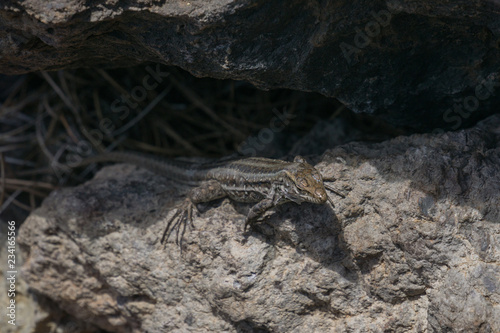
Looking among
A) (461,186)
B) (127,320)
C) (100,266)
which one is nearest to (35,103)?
(100,266)

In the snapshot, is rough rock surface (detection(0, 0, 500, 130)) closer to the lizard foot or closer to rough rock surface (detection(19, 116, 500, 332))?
rough rock surface (detection(19, 116, 500, 332))

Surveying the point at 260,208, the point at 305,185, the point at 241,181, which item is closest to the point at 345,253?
the point at 305,185

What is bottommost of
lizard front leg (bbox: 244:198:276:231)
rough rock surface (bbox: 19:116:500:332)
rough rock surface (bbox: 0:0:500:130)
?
rough rock surface (bbox: 19:116:500:332)

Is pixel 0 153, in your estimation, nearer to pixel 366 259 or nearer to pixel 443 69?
pixel 366 259

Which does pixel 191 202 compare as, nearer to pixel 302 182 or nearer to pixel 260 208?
pixel 260 208

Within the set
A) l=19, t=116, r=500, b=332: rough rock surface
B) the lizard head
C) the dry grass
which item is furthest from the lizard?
the dry grass

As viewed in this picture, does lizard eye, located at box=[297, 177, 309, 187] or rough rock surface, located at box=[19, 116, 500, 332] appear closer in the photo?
rough rock surface, located at box=[19, 116, 500, 332]
